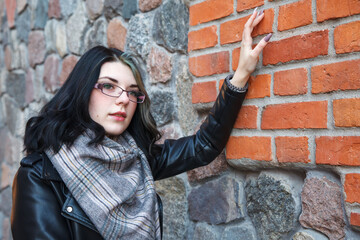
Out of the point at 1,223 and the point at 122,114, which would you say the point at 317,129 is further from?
the point at 1,223

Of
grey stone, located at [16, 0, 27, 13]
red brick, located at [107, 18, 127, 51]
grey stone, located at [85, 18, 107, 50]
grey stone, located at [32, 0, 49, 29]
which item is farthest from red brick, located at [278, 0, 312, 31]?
grey stone, located at [16, 0, 27, 13]

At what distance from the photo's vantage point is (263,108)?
152 centimetres

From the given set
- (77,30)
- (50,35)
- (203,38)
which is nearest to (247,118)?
(203,38)

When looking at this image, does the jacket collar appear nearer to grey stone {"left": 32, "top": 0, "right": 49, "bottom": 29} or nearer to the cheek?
the cheek

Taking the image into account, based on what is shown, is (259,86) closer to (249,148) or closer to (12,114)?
(249,148)

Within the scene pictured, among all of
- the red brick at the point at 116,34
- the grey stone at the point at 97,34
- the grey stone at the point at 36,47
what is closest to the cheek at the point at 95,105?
the red brick at the point at 116,34

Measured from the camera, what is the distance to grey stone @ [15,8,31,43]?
3697mm

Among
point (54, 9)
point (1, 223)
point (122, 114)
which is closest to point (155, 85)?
point (122, 114)

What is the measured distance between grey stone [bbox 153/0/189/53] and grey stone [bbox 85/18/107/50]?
633 mm

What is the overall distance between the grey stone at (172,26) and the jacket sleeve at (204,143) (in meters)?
0.45

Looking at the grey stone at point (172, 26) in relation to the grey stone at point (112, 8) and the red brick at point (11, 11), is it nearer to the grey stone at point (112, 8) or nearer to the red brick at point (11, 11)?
the grey stone at point (112, 8)

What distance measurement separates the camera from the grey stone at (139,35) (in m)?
2.16

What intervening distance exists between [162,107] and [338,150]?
102cm

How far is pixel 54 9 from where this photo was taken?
3.24 metres
